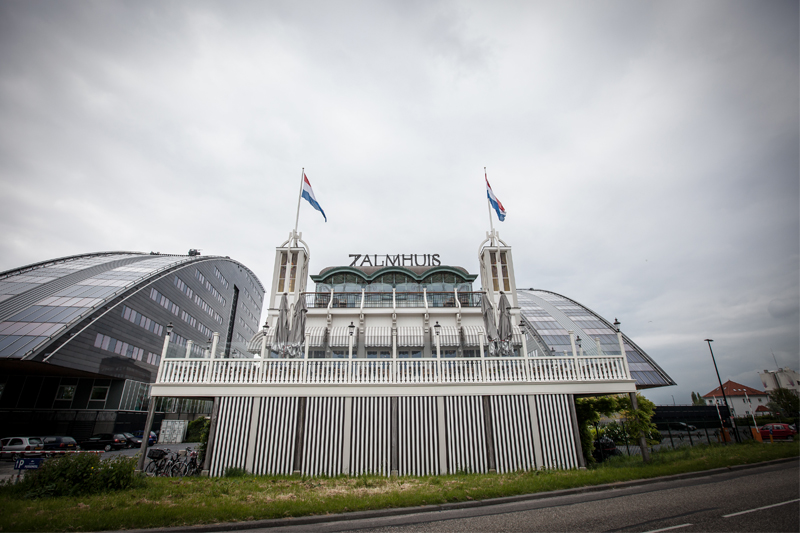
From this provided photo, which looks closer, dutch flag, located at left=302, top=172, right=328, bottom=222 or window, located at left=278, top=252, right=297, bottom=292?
dutch flag, located at left=302, top=172, right=328, bottom=222

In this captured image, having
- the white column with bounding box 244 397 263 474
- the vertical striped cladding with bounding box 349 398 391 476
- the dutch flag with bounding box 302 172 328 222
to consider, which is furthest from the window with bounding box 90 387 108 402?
the vertical striped cladding with bounding box 349 398 391 476

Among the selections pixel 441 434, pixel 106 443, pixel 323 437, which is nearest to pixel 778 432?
pixel 441 434

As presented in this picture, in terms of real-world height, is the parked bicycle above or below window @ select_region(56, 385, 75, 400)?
below

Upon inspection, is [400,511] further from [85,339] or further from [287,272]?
[85,339]

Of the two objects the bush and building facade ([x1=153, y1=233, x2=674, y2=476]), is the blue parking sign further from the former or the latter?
building facade ([x1=153, y1=233, x2=674, y2=476])

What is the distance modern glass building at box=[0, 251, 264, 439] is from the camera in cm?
3136

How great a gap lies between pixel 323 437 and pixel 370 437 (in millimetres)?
1738

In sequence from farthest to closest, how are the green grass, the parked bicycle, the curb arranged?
the parked bicycle → the green grass → the curb

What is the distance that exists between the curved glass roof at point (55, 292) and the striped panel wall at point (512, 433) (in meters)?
35.5

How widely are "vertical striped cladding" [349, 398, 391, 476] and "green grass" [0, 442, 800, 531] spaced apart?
0.76 m

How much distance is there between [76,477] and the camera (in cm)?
1021

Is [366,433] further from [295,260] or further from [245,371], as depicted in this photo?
[295,260]

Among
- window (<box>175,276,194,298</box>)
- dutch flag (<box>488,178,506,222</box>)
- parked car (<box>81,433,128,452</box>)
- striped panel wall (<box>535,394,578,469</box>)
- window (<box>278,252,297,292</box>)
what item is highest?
window (<box>175,276,194,298</box>)

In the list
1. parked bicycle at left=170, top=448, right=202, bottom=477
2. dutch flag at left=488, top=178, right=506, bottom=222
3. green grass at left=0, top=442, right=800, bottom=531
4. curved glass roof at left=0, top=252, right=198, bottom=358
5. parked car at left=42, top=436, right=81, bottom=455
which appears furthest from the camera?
curved glass roof at left=0, top=252, right=198, bottom=358
